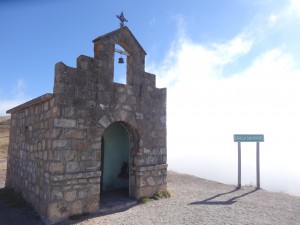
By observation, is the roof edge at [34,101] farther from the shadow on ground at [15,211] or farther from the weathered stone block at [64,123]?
the shadow on ground at [15,211]

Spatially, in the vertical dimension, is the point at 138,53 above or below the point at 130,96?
above

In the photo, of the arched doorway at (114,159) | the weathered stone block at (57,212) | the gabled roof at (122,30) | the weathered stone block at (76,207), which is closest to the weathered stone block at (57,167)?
the weathered stone block at (57,212)

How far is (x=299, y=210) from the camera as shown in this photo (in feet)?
24.2

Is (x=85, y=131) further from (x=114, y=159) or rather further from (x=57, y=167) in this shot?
(x=114, y=159)

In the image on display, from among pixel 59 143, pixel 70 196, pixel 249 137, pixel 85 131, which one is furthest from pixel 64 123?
pixel 249 137

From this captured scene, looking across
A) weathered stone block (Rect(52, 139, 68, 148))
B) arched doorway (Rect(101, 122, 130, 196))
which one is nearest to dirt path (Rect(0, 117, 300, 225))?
weathered stone block (Rect(52, 139, 68, 148))

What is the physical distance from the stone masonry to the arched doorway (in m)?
1.10

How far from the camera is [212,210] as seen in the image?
7074 millimetres

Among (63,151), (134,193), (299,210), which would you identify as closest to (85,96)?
(63,151)

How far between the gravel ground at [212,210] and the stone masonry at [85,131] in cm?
66

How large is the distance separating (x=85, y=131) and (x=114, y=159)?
9.01ft

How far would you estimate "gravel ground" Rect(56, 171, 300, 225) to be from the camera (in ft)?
20.5

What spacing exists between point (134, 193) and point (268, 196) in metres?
4.41

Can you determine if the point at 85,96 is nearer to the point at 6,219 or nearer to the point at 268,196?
the point at 6,219
